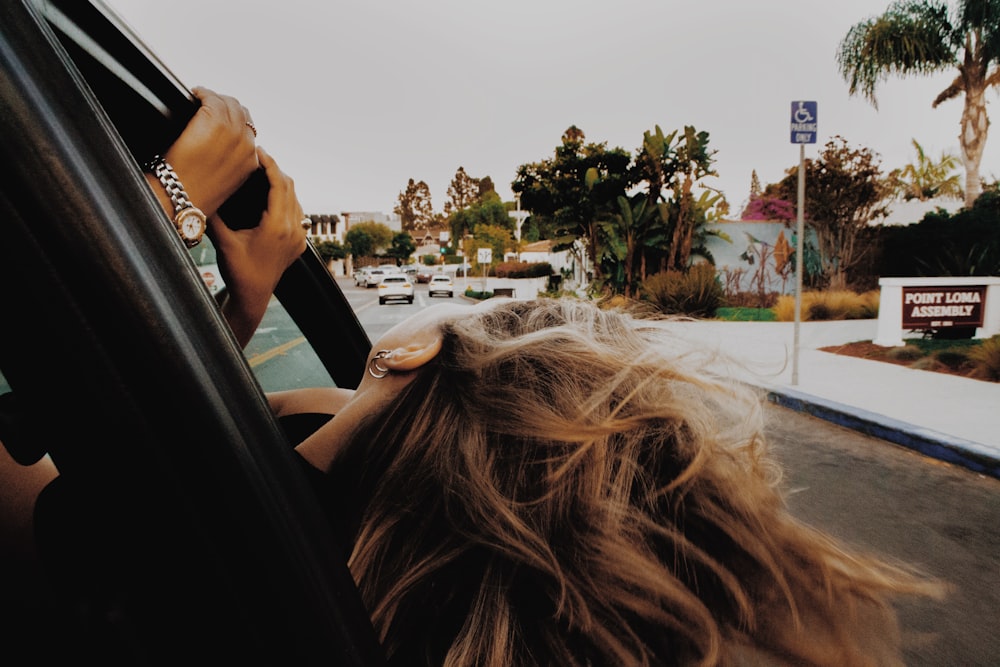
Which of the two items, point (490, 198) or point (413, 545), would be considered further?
point (490, 198)


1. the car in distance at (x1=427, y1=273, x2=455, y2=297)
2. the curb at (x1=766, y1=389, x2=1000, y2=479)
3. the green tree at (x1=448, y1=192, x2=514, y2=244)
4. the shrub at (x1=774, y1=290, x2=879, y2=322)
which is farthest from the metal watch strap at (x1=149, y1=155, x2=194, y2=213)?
the green tree at (x1=448, y1=192, x2=514, y2=244)

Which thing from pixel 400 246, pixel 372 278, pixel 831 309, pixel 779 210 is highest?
pixel 400 246

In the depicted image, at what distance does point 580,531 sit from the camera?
0.77m

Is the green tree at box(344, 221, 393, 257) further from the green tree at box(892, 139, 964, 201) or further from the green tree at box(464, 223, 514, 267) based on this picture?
the green tree at box(892, 139, 964, 201)

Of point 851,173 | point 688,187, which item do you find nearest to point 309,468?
point 688,187

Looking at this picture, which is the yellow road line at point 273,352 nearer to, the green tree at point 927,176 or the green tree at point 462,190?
the green tree at point 927,176

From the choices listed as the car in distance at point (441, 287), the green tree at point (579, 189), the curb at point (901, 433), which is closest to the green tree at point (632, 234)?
the green tree at point (579, 189)

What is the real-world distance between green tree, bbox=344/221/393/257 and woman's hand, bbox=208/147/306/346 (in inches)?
3261

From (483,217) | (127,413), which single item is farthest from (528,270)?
(483,217)

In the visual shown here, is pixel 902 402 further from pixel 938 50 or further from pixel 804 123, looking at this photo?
pixel 938 50

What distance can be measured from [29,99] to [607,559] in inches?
29.0

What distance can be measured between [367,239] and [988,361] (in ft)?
273

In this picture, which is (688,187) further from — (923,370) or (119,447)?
(119,447)

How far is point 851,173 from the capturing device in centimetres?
1969
